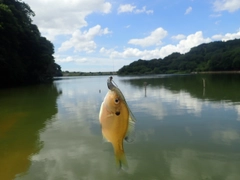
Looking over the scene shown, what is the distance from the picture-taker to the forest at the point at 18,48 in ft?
117

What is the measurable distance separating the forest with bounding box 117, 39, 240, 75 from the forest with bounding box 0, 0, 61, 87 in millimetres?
76740

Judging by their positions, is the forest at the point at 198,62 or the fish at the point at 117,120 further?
the forest at the point at 198,62

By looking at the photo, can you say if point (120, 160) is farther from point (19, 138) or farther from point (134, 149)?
point (19, 138)

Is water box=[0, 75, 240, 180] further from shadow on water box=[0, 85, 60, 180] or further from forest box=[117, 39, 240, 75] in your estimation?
forest box=[117, 39, 240, 75]

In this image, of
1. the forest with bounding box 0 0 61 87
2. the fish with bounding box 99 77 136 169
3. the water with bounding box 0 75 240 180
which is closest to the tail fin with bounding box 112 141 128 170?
the fish with bounding box 99 77 136 169

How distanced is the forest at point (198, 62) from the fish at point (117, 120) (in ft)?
401

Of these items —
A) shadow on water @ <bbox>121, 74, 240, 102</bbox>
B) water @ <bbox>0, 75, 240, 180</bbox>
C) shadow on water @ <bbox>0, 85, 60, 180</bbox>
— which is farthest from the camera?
shadow on water @ <bbox>121, 74, 240, 102</bbox>

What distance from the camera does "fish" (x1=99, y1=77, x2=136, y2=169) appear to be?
161cm

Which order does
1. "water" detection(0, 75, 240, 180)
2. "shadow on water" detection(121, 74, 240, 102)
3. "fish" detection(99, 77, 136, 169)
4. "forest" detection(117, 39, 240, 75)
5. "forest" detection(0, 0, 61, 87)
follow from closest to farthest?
"fish" detection(99, 77, 136, 169), "water" detection(0, 75, 240, 180), "shadow on water" detection(121, 74, 240, 102), "forest" detection(0, 0, 61, 87), "forest" detection(117, 39, 240, 75)

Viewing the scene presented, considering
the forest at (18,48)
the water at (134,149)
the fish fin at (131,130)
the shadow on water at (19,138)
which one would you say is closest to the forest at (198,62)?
the forest at (18,48)

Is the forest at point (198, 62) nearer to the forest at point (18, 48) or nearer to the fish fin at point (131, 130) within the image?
the forest at point (18, 48)

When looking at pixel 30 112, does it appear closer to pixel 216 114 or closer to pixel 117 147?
pixel 216 114

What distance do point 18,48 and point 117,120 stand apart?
157 feet

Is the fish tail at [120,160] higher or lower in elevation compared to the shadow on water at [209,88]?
higher
